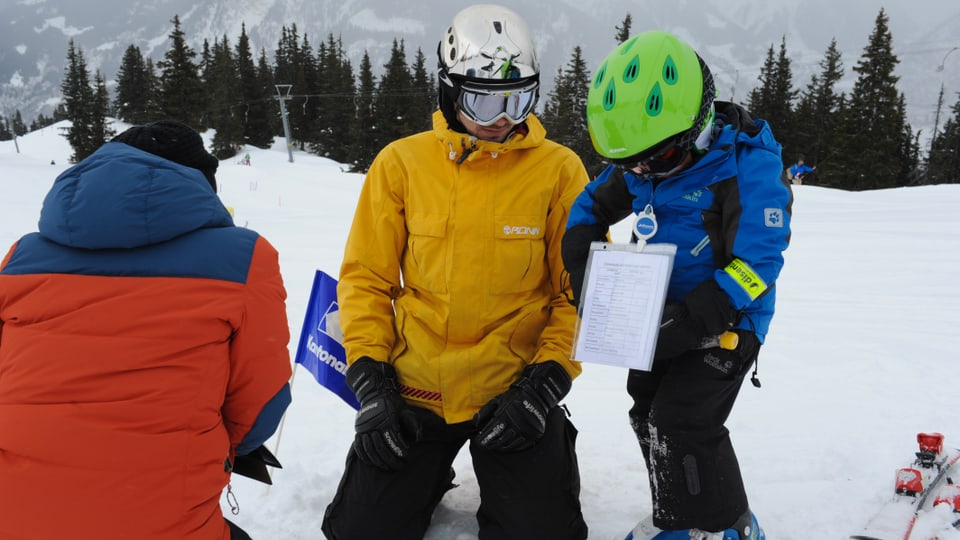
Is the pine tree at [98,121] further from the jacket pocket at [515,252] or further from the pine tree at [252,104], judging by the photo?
the jacket pocket at [515,252]

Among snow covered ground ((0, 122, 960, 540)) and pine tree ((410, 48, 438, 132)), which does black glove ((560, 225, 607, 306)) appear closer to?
snow covered ground ((0, 122, 960, 540))

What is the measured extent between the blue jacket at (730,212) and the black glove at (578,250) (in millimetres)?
146

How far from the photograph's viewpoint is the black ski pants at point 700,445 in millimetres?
1966

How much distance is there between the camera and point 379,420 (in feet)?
7.48

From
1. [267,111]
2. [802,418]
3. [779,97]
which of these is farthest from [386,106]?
[802,418]

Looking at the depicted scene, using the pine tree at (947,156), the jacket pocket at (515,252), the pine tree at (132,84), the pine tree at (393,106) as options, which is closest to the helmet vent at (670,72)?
the jacket pocket at (515,252)

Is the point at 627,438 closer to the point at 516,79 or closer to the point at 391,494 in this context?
the point at 391,494

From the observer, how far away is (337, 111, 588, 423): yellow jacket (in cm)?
240

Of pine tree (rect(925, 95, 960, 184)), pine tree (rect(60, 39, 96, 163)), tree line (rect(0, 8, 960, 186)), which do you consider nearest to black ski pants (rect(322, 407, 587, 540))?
tree line (rect(0, 8, 960, 186))

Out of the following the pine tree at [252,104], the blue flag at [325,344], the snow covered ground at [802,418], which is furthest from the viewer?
the pine tree at [252,104]

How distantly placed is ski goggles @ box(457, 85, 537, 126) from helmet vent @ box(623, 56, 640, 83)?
1.77ft

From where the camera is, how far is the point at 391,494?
7.77 ft

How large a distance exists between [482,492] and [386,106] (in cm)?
4727

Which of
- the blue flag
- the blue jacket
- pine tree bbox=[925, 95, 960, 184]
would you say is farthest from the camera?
pine tree bbox=[925, 95, 960, 184]
